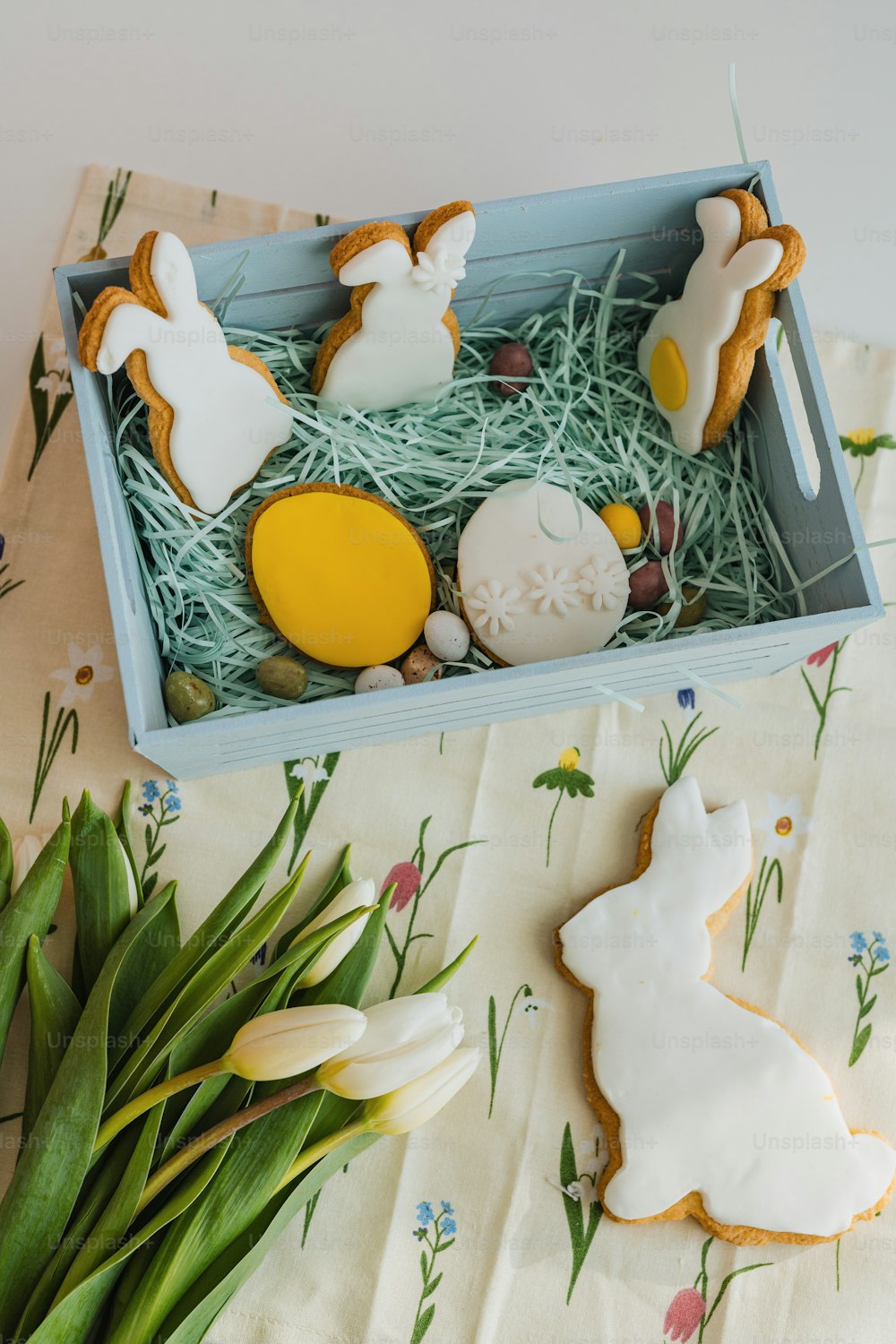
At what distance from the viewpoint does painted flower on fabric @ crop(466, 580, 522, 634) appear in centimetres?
94

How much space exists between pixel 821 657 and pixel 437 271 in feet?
1.71

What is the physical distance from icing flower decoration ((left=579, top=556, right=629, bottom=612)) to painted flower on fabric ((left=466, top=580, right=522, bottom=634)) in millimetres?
62

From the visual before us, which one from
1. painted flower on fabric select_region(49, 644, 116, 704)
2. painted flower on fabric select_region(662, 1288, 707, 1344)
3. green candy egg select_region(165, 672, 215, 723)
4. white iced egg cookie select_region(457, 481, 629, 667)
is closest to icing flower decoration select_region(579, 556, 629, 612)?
white iced egg cookie select_region(457, 481, 629, 667)

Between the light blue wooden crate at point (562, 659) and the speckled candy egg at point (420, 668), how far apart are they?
39 mm

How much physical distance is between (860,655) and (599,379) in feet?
1.23

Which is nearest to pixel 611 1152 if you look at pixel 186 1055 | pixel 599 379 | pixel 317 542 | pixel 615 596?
pixel 186 1055

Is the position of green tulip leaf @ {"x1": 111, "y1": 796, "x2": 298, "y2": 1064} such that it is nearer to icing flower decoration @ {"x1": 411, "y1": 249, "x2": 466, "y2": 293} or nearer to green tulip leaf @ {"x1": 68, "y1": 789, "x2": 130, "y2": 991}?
green tulip leaf @ {"x1": 68, "y1": 789, "x2": 130, "y2": 991}

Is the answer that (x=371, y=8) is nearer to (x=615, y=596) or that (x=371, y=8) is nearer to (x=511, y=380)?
(x=511, y=380)

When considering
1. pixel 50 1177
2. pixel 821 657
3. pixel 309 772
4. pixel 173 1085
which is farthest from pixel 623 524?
pixel 50 1177

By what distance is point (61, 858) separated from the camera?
0.89m

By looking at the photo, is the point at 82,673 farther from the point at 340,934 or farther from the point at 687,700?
the point at 687,700

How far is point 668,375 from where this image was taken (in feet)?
3.28

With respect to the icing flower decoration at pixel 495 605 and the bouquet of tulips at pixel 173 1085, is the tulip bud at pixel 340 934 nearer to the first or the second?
the bouquet of tulips at pixel 173 1085

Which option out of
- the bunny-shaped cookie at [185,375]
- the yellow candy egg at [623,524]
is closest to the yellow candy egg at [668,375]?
the yellow candy egg at [623,524]
